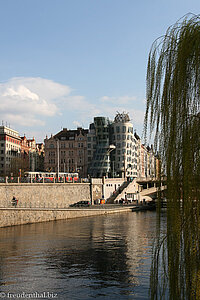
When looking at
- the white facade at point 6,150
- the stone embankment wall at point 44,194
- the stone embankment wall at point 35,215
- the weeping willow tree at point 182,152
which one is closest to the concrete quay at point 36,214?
the stone embankment wall at point 35,215

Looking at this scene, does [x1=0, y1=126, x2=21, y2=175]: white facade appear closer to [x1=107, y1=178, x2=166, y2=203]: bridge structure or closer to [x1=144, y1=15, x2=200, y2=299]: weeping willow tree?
[x1=107, y1=178, x2=166, y2=203]: bridge structure

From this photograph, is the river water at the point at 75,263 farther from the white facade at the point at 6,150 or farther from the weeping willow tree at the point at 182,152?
the white facade at the point at 6,150

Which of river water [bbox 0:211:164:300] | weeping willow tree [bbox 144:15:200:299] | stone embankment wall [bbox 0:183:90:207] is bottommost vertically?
river water [bbox 0:211:164:300]

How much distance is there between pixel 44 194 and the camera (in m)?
67.4

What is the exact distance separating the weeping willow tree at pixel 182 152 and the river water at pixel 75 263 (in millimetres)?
11501

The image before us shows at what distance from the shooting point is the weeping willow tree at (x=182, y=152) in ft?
29.6

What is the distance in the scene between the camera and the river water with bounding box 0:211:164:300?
68.9 ft

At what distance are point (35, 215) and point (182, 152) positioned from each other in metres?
46.8

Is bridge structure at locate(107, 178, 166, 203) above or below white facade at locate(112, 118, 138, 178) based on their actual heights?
below

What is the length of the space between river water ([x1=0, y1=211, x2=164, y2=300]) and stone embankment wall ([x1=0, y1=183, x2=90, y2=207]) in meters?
13.6

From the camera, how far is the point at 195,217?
916 cm

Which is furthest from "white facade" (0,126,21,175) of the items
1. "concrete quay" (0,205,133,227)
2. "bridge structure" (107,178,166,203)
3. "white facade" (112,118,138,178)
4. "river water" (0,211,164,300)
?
"river water" (0,211,164,300)

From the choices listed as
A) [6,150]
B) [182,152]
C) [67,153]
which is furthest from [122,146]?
[182,152]

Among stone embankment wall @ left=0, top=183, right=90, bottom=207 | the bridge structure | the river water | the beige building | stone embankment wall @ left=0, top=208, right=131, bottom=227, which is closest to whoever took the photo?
the river water
